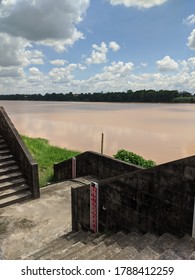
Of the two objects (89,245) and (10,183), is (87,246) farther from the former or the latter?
(10,183)

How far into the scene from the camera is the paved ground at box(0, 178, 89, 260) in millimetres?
5418

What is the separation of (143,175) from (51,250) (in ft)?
7.53

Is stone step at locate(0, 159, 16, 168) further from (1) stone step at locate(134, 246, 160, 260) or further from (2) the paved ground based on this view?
(1) stone step at locate(134, 246, 160, 260)

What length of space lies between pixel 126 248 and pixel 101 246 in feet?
1.97

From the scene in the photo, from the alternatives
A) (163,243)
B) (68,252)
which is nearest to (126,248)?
(163,243)

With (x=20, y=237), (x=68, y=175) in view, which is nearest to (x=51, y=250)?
(x=20, y=237)

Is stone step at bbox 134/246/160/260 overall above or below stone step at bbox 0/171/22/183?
above

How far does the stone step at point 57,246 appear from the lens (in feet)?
14.3

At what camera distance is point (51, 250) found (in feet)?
15.0

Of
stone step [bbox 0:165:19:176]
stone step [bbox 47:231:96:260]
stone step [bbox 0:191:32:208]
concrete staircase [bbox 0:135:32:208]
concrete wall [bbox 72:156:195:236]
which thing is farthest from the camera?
stone step [bbox 0:165:19:176]

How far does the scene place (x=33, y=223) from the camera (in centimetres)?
636

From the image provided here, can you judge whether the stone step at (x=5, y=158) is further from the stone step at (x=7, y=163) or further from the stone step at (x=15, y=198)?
the stone step at (x=15, y=198)

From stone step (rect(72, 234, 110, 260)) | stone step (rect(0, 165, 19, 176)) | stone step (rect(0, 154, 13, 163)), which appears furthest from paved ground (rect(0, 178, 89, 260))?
stone step (rect(0, 154, 13, 163))

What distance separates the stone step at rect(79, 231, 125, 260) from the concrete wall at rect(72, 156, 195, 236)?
241mm
